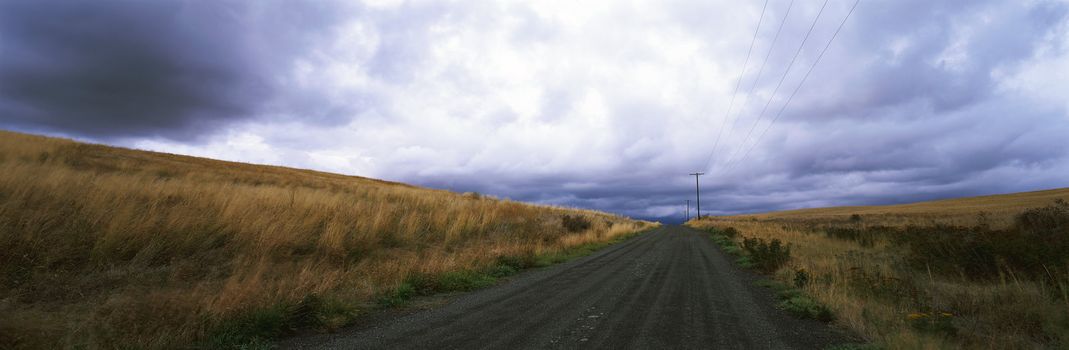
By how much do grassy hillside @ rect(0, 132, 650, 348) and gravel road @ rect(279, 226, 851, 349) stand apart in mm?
1030

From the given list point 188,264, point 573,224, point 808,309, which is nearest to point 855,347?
point 808,309

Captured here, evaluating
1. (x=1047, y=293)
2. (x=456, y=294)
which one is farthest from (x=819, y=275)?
(x=456, y=294)

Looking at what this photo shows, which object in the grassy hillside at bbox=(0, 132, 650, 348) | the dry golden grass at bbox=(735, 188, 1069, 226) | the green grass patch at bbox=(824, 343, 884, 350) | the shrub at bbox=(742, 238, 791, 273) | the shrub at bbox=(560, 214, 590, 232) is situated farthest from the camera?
the dry golden grass at bbox=(735, 188, 1069, 226)

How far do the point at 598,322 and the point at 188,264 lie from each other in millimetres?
7725

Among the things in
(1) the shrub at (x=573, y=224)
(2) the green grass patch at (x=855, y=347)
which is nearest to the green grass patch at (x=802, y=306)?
(2) the green grass patch at (x=855, y=347)

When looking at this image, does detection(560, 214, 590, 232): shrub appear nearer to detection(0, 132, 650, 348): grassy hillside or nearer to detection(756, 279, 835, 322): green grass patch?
detection(0, 132, 650, 348): grassy hillside

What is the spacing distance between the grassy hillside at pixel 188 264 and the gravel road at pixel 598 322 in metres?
1.03

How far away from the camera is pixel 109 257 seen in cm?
768

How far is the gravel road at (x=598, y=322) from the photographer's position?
531 centimetres

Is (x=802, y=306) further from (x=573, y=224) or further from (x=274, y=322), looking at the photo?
(x=573, y=224)

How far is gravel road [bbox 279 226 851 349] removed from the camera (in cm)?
531

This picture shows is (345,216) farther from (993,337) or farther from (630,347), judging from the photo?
(993,337)

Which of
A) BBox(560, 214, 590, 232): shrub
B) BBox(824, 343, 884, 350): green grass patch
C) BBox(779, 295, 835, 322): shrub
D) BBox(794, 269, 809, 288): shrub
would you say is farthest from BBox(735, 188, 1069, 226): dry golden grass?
BBox(824, 343, 884, 350): green grass patch

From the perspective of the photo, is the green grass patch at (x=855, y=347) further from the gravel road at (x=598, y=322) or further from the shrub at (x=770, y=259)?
the shrub at (x=770, y=259)
